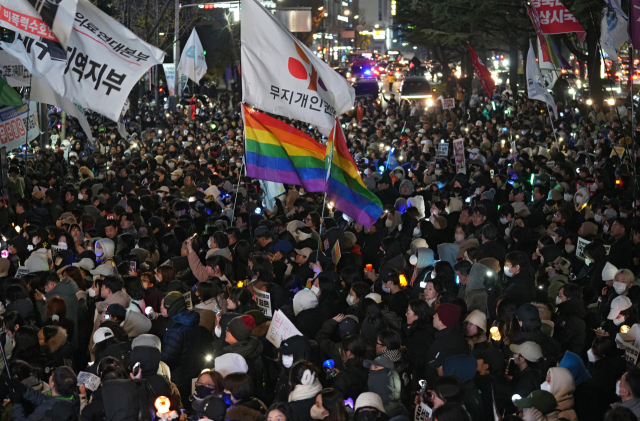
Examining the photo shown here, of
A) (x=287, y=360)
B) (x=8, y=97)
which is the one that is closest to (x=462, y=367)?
(x=287, y=360)

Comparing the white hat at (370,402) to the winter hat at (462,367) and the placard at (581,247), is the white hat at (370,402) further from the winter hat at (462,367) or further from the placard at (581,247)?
the placard at (581,247)

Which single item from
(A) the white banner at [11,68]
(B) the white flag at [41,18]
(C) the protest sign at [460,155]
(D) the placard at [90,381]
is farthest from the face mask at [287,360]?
(A) the white banner at [11,68]

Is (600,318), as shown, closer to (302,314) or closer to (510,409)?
(510,409)

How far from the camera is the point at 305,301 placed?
25.5ft

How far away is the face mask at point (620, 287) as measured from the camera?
816 cm

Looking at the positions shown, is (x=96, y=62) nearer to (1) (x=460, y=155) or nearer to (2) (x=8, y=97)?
(2) (x=8, y=97)

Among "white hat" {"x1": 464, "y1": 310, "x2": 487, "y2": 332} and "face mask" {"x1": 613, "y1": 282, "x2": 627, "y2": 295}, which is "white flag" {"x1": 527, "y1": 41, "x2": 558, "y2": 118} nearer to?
"face mask" {"x1": 613, "y1": 282, "x2": 627, "y2": 295}

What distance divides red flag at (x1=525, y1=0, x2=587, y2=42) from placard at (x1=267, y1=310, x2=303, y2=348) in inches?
537

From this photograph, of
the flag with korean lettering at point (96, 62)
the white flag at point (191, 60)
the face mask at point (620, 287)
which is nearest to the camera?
the face mask at point (620, 287)

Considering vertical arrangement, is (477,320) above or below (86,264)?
above

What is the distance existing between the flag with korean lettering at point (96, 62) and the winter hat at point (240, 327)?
138 inches

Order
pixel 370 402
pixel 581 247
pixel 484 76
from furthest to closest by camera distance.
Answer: pixel 484 76
pixel 581 247
pixel 370 402

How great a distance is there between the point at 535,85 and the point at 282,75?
402 inches

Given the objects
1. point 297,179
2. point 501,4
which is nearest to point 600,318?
point 297,179
